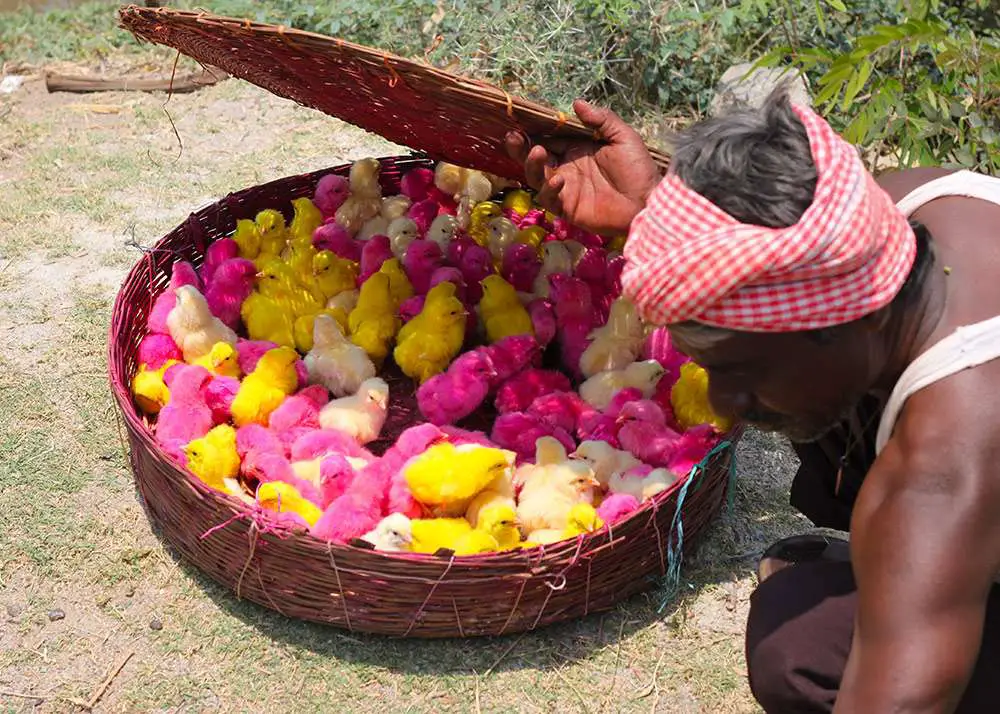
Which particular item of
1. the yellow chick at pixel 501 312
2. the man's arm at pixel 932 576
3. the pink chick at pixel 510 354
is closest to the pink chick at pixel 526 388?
the pink chick at pixel 510 354

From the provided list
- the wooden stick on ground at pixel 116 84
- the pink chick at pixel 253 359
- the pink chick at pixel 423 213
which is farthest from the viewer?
the wooden stick on ground at pixel 116 84

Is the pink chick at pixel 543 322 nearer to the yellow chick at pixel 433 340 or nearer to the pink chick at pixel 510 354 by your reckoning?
the pink chick at pixel 510 354

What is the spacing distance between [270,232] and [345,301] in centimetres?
38

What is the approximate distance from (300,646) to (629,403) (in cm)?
112

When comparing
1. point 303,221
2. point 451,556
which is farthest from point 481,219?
point 451,556

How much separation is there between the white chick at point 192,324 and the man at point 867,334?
1.99 m

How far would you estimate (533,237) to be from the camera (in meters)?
3.72

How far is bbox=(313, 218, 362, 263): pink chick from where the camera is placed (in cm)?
381

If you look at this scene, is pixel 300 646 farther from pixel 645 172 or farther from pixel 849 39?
pixel 849 39

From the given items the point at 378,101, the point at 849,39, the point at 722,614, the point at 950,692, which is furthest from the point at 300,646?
the point at 849,39

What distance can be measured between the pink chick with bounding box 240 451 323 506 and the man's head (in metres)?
1.43

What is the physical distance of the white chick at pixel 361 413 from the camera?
3104 mm

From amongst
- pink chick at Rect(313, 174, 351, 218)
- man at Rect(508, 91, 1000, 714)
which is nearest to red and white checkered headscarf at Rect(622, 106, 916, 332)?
man at Rect(508, 91, 1000, 714)

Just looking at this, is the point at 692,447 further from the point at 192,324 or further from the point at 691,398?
the point at 192,324
